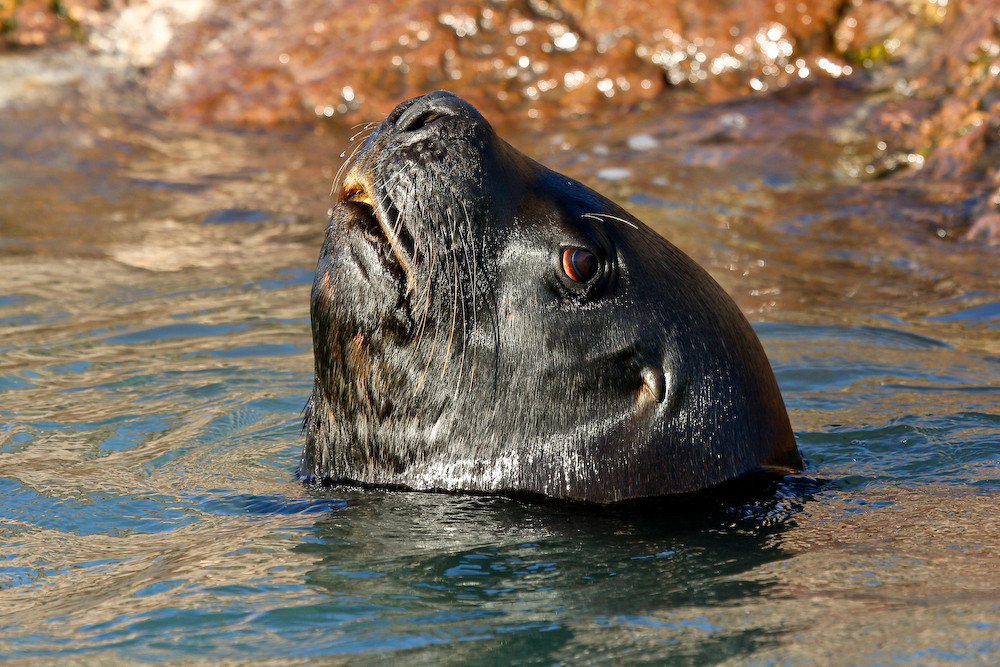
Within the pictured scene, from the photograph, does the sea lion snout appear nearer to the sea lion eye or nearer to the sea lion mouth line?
the sea lion mouth line

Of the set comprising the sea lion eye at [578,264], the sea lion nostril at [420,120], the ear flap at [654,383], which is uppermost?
the sea lion nostril at [420,120]

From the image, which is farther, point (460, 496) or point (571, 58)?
point (571, 58)

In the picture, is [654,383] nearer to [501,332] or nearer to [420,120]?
[501,332]

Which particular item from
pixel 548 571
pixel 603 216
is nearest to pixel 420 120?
pixel 603 216

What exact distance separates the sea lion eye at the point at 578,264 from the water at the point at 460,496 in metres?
0.79

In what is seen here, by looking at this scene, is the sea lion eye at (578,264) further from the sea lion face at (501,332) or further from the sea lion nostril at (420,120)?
the sea lion nostril at (420,120)

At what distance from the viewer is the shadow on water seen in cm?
315

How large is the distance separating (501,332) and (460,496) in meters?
0.58

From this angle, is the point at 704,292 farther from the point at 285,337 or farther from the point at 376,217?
the point at 285,337

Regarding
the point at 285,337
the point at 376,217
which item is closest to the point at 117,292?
the point at 285,337

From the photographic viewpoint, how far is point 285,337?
7.15 metres

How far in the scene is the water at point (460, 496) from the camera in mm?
3238

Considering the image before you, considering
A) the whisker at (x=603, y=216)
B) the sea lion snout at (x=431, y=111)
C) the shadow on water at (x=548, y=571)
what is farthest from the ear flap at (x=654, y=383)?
the sea lion snout at (x=431, y=111)

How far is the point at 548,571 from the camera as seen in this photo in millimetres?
3707
